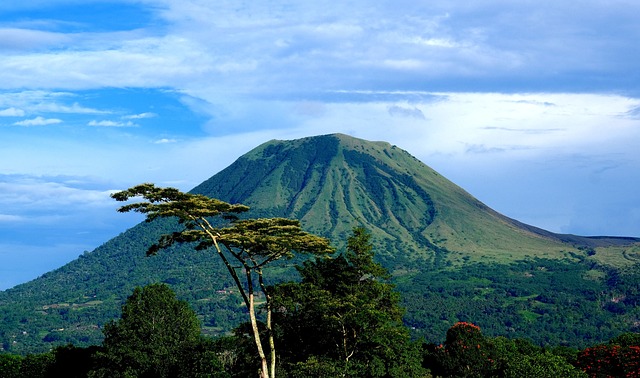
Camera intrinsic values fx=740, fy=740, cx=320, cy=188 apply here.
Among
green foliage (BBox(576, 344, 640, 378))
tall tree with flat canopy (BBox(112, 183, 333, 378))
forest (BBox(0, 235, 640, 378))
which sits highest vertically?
tall tree with flat canopy (BBox(112, 183, 333, 378))

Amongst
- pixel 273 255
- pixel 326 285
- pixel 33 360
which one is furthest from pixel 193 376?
pixel 33 360

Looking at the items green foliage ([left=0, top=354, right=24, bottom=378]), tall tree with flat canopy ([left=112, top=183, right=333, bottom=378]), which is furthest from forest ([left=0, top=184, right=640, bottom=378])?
green foliage ([left=0, top=354, right=24, bottom=378])

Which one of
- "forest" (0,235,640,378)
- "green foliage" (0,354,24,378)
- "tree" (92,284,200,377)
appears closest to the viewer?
"forest" (0,235,640,378)

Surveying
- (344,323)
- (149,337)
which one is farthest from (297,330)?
(149,337)

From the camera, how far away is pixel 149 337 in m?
76.8

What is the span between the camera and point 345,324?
59062 mm

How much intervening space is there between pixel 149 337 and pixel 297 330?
2235 cm

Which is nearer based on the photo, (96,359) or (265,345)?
(265,345)

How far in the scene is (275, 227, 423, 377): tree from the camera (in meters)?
57.2

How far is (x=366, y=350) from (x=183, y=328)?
29.1m

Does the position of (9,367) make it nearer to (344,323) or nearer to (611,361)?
(344,323)

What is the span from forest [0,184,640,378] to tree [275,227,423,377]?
93 mm

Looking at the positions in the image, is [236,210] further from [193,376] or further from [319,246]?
[193,376]

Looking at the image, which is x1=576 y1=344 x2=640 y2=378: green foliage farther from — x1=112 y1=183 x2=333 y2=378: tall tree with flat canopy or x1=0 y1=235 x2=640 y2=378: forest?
x1=112 y1=183 x2=333 y2=378: tall tree with flat canopy
